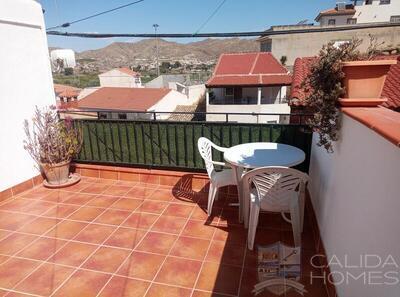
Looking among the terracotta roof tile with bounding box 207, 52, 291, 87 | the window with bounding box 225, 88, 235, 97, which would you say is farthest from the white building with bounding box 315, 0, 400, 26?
the window with bounding box 225, 88, 235, 97

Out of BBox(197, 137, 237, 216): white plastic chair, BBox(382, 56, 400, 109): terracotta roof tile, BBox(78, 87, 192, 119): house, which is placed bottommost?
BBox(78, 87, 192, 119): house

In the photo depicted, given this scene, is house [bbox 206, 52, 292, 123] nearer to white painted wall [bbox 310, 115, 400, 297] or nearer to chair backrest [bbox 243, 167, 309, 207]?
chair backrest [bbox 243, 167, 309, 207]

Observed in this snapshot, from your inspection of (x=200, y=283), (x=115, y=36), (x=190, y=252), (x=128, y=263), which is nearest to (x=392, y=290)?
(x=200, y=283)

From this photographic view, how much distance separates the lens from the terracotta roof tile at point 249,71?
18.5m

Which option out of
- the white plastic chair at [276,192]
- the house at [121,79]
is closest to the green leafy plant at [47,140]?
the white plastic chair at [276,192]

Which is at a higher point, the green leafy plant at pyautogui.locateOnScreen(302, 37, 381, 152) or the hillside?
the hillside

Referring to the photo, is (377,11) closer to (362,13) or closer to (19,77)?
(362,13)

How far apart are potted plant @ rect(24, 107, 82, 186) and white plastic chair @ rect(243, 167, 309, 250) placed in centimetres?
273

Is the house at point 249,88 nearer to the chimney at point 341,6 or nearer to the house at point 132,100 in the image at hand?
the house at point 132,100

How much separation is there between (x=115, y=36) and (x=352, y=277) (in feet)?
16.0

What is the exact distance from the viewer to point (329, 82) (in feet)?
6.13

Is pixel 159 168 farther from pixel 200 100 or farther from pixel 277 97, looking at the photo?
pixel 200 100

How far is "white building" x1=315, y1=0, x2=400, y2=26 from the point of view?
95.2 ft

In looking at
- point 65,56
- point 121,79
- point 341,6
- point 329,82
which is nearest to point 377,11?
point 341,6
